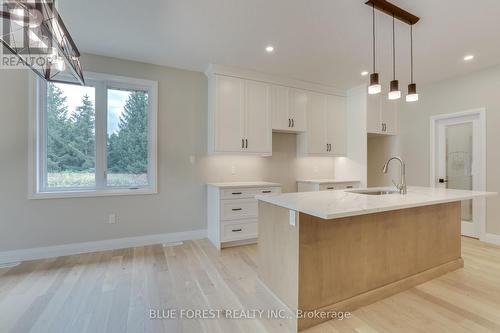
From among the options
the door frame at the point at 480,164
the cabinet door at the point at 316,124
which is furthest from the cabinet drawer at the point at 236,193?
the door frame at the point at 480,164

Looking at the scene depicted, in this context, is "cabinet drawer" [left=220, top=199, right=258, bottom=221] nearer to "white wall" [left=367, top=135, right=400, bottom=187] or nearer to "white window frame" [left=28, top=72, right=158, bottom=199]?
"white window frame" [left=28, top=72, right=158, bottom=199]

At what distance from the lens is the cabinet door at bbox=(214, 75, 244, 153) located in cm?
346

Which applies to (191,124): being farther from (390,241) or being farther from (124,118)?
(390,241)

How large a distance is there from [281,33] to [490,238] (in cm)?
426

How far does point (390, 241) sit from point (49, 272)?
3.49m

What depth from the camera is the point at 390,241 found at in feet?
6.92

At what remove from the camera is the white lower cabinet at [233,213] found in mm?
3254

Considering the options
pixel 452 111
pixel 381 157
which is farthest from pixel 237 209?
pixel 452 111

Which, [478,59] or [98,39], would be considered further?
[478,59]

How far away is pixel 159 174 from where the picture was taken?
3.46 m

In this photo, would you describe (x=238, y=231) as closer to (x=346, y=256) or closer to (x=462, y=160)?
(x=346, y=256)

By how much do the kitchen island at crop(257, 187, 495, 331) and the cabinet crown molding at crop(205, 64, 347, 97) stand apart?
2.27 meters

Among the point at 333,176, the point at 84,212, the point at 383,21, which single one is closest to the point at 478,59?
the point at 383,21

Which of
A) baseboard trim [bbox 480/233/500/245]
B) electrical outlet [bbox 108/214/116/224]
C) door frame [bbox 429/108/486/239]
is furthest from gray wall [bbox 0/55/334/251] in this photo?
baseboard trim [bbox 480/233/500/245]
